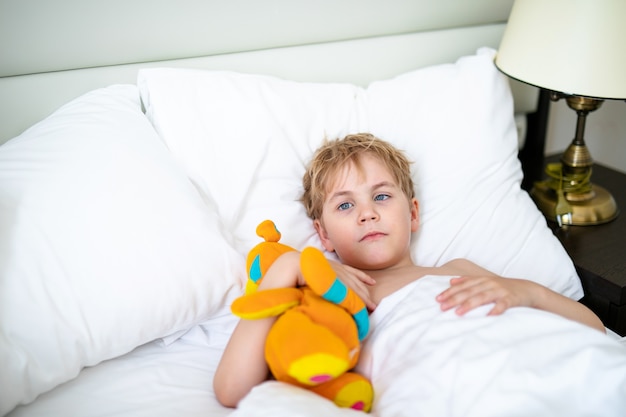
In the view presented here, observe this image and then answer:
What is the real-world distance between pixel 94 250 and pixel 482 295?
671mm

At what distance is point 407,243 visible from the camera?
116cm

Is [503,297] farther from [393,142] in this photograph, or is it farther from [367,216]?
[393,142]

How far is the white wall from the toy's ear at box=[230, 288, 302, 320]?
1.68 m

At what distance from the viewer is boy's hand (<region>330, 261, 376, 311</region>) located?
0.96 m

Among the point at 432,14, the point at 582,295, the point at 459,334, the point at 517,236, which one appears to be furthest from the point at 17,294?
Result: the point at 432,14

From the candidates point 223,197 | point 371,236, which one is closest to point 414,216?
point 371,236

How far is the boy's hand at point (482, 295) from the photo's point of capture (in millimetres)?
936

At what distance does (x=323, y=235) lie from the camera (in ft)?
3.97

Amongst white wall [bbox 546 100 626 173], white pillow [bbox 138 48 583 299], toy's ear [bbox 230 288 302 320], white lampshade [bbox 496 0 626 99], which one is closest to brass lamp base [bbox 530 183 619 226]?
white pillow [bbox 138 48 583 299]

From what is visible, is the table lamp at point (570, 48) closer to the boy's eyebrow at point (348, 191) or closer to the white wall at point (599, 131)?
the boy's eyebrow at point (348, 191)

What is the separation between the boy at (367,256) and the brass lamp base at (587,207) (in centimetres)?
48

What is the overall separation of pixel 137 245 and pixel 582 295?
3.27 feet

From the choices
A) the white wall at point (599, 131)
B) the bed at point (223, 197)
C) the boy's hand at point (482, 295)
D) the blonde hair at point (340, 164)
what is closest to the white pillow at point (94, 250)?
the bed at point (223, 197)

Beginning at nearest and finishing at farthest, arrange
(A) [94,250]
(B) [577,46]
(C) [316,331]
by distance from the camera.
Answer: (C) [316,331] → (A) [94,250] → (B) [577,46]
